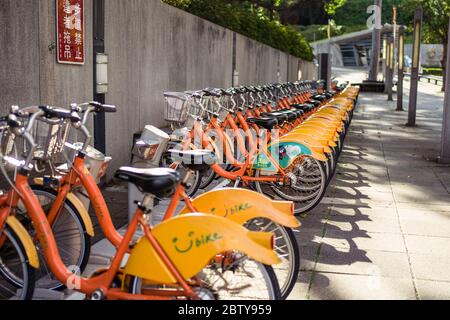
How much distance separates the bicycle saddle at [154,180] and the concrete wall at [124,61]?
2891 mm

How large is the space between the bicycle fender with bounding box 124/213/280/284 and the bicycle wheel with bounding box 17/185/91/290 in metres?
1.11

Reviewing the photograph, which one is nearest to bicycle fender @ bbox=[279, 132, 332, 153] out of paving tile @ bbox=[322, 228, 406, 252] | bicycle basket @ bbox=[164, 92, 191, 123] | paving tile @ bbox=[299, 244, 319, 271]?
paving tile @ bbox=[322, 228, 406, 252]

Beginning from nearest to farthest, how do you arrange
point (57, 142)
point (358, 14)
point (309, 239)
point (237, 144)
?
1. point (57, 142)
2. point (309, 239)
3. point (237, 144)
4. point (358, 14)

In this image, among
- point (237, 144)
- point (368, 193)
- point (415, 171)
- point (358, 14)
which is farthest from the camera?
point (358, 14)

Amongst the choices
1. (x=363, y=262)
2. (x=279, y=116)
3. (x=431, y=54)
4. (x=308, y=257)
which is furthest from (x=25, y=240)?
(x=431, y=54)

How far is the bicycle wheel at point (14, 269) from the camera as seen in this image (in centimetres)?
345

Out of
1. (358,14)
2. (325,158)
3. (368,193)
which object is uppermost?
(358,14)

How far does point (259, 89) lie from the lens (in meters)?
9.89

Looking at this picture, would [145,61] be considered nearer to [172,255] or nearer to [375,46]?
[172,255]

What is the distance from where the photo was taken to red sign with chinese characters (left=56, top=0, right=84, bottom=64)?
20.1ft

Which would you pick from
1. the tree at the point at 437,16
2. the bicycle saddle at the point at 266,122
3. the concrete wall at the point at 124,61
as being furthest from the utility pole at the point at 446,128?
the tree at the point at 437,16

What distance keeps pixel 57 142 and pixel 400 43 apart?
19.8m

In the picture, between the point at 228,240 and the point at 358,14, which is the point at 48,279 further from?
the point at 358,14
